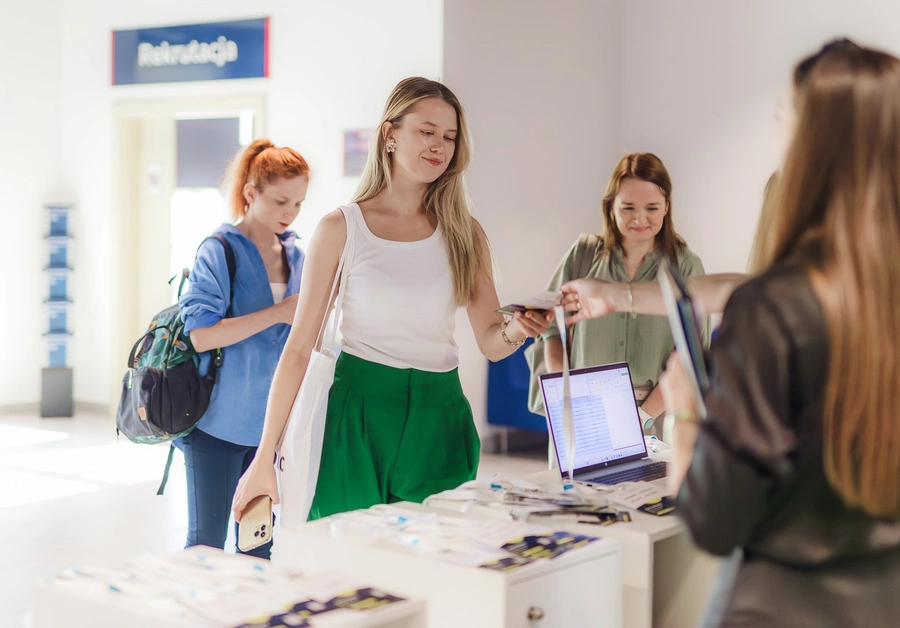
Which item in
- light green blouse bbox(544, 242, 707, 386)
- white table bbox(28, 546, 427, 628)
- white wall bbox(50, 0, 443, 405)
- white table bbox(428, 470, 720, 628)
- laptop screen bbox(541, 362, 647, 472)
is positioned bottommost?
white table bbox(428, 470, 720, 628)

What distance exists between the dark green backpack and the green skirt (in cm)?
89

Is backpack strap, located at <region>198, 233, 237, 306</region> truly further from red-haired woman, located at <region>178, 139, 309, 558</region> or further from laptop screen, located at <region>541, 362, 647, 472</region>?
laptop screen, located at <region>541, 362, 647, 472</region>

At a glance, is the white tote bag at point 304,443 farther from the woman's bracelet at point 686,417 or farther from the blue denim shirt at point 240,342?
the woman's bracelet at point 686,417

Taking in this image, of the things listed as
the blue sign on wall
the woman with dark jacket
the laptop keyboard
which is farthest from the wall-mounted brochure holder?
the woman with dark jacket

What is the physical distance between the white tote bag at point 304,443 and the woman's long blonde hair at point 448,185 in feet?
1.41

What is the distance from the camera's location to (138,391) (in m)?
3.39

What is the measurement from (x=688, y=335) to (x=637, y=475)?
1453 millimetres

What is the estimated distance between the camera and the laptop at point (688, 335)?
1.31 metres

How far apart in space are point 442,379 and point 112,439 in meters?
5.54

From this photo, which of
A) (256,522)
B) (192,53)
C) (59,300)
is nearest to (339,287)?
(256,522)

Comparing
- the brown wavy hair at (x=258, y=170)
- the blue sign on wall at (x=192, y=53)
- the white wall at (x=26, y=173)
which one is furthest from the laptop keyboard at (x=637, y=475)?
the white wall at (x=26, y=173)

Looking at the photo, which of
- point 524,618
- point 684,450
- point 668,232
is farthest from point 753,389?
point 668,232

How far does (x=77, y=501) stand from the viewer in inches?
224

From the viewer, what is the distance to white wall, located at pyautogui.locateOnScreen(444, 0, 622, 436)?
697cm
